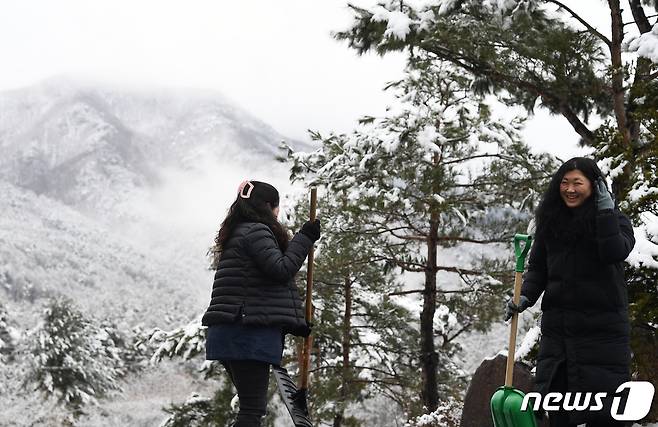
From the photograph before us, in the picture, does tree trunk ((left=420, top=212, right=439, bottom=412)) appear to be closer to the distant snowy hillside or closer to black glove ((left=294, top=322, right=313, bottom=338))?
black glove ((left=294, top=322, right=313, bottom=338))

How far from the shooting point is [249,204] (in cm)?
382

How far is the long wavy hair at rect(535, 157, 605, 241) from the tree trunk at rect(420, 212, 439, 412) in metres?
8.12

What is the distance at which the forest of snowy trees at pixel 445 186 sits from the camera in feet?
20.5

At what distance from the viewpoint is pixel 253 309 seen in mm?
3602

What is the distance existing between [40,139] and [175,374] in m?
144

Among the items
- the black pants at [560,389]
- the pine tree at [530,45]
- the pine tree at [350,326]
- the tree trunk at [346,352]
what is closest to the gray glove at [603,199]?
the black pants at [560,389]

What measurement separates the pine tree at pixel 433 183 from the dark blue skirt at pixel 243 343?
6.90 metres

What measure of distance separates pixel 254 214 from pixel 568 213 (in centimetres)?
159

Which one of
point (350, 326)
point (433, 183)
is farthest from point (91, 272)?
point (433, 183)

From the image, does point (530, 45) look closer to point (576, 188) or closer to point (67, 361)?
point (576, 188)

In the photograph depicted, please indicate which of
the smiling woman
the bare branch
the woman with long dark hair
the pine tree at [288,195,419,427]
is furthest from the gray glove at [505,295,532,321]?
the pine tree at [288,195,419,427]

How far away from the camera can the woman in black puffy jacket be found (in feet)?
11.8

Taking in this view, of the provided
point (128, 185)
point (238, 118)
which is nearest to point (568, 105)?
point (128, 185)

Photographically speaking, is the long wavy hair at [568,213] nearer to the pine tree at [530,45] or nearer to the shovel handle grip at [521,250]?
the shovel handle grip at [521,250]
